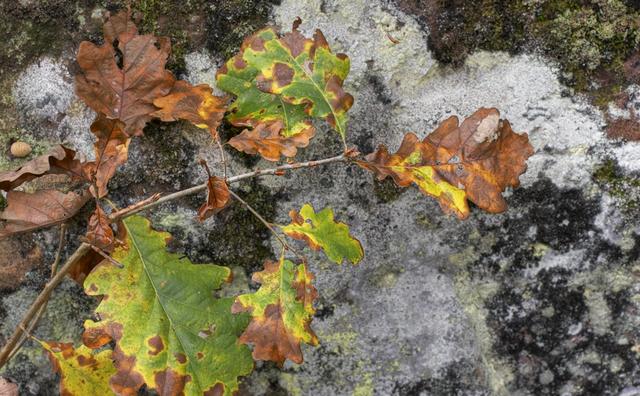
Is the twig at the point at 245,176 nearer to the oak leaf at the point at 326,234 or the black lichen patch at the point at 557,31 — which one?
the oak leaf at the point at 326,234

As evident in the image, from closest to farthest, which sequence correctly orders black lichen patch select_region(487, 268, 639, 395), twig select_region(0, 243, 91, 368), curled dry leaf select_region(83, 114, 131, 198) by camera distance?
curled dry leaf select_region(83, 114, 131, 198)
twig select_region(0, 243, 91, 368)
black lichen patch select_region(487, 268, 639, 395)

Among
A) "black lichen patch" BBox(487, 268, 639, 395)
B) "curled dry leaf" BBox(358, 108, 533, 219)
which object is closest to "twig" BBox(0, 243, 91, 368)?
"curled dry leaf" BBox(358, 108, 533, 219)

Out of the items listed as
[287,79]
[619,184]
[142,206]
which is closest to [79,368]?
[142,206]

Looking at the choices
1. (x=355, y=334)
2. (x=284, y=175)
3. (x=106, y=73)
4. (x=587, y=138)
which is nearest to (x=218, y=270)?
(x=284, y=175)

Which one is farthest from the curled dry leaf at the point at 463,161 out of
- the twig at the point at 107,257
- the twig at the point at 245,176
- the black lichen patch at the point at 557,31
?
the twig at the point at 107,257

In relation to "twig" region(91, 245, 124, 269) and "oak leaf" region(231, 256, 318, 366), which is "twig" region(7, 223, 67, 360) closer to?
"twig" region(91, 245, 124, 269)

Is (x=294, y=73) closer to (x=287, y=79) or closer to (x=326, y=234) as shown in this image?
(x=287, y=79)
